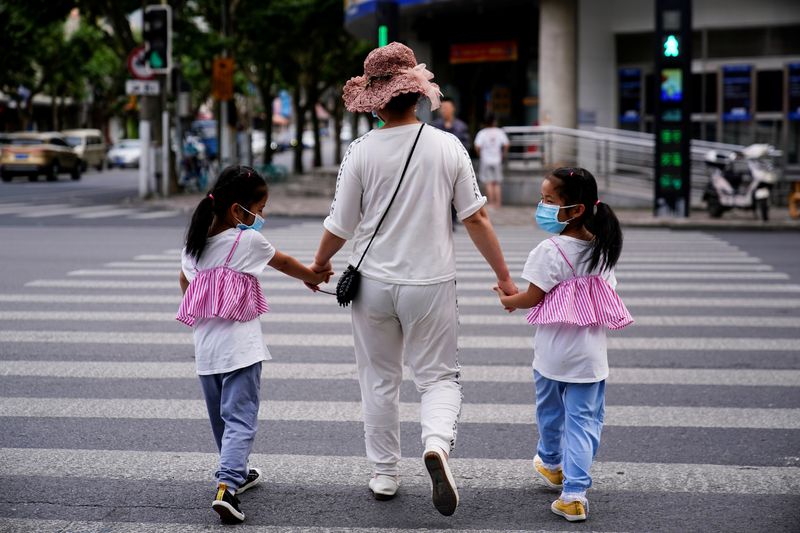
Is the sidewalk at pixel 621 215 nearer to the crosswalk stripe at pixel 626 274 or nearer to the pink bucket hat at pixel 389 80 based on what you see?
the crosswalk stripe at pixel 626 274

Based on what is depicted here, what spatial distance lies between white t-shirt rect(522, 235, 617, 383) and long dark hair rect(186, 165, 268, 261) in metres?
1.20

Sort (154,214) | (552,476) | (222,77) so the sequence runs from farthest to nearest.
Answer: (222,77), (154,214), (552,476)

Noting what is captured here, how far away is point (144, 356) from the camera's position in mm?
7668

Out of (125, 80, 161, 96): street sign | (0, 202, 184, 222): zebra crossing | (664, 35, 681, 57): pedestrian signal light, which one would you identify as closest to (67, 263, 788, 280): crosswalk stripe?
(0, 202, 184, 222): zebra crossing

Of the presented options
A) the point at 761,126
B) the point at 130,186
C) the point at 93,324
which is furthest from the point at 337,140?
the point at 93,324

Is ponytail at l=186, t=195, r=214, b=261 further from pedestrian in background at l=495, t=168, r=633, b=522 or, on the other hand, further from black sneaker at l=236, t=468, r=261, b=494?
pedestrian in background at l=495, t=168, r=633, b=522

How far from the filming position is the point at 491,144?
65.6 ft

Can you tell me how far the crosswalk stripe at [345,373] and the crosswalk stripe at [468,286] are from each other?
3432 mm

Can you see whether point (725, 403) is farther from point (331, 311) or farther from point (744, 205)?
point (744, 205)

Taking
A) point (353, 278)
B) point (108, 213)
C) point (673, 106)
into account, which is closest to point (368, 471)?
point (353, 278)

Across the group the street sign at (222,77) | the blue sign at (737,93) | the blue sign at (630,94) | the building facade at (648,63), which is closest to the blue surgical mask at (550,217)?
the building facade at (648,63)

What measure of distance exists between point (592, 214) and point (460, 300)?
581 centimetres

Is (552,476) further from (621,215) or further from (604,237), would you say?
(621,215)

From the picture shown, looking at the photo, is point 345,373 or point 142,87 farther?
point 142,87
